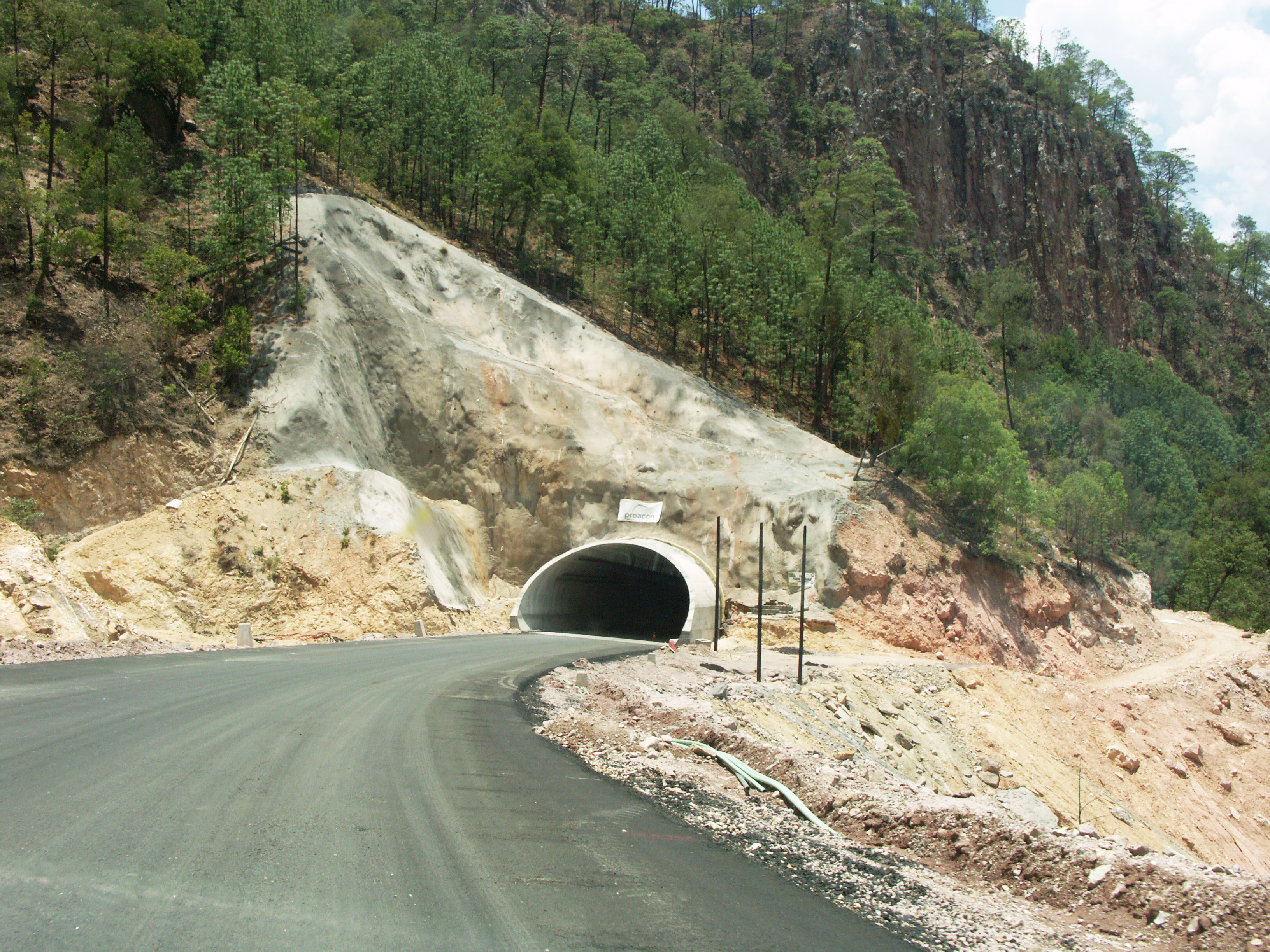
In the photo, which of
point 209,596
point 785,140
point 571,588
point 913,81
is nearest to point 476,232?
point 571,588

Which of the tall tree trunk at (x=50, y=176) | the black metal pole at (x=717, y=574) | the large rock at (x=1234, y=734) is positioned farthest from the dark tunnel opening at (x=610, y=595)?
the large rock at (x=1234, y=734)

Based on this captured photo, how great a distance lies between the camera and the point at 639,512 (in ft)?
120

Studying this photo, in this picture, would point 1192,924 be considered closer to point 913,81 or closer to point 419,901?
point 419,901

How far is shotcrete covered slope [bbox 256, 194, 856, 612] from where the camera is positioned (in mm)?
34719

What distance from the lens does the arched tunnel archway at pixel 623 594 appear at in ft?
107

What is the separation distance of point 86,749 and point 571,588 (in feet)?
97.2

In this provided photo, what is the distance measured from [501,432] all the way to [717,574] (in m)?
11.7

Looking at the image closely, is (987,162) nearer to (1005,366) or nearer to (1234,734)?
(1005,366)

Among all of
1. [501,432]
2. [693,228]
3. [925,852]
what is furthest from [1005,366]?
[925,852]

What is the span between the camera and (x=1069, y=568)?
44.0m

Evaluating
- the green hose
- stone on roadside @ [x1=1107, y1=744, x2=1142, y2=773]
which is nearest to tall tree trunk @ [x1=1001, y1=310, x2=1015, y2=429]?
stone on roadside @ [x1=1107, y1=744, x2=1142, y2=773]

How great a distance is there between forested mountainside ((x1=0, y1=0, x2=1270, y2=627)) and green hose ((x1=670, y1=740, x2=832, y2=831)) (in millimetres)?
22455

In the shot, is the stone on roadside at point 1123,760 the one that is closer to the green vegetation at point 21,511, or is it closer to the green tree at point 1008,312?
the green vegetation at point 21,511

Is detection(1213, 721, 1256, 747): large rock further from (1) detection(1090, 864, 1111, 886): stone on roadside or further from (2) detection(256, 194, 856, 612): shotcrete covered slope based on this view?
(1) detection(1090, 864, 1111, 886): stone on roadside
